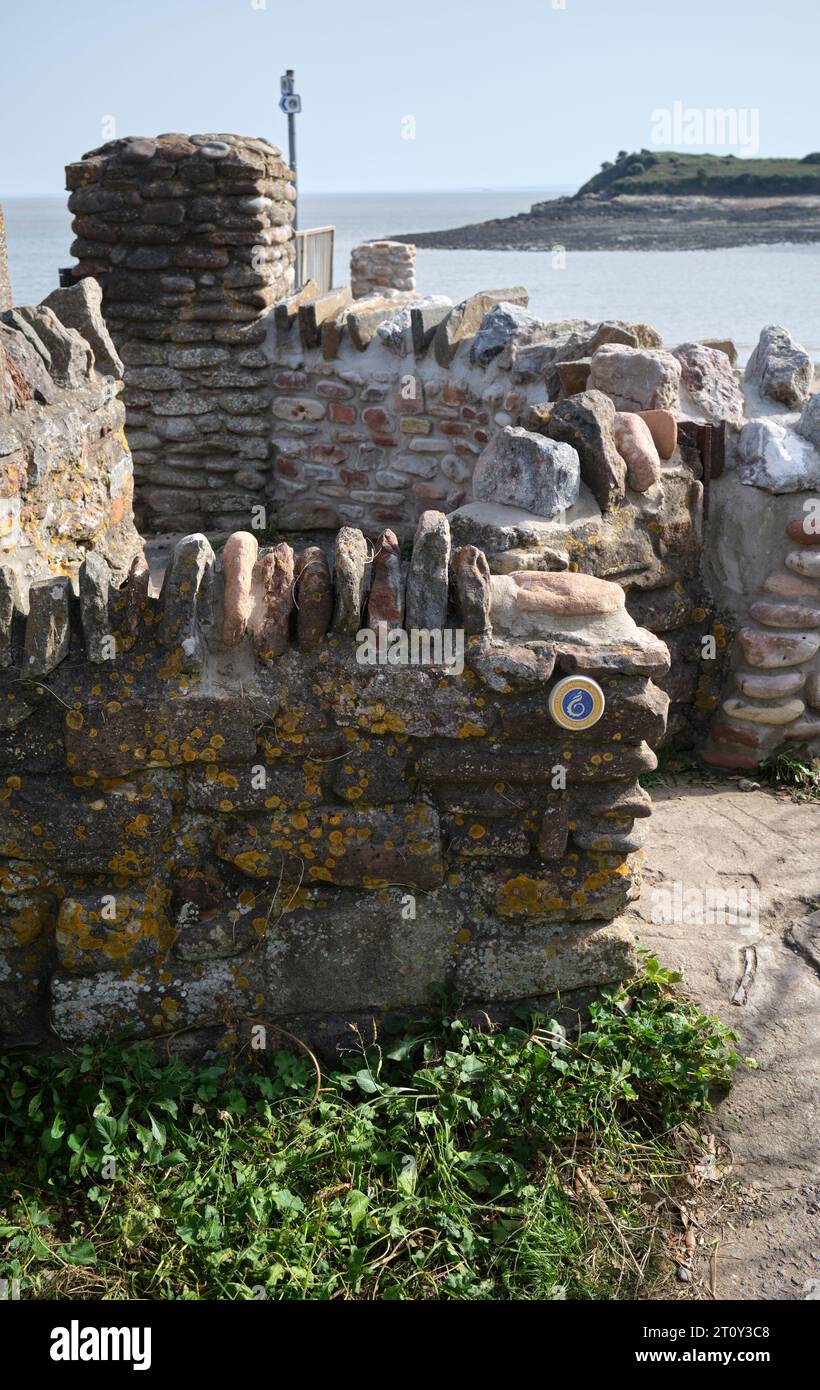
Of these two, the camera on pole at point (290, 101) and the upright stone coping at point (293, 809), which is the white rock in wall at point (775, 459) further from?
the camera on pole at point (290, 101)

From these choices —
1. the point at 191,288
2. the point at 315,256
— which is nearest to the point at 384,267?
the point at 315,256

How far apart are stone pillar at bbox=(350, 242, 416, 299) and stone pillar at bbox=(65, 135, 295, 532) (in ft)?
13.9

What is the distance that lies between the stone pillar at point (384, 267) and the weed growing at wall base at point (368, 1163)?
982cm

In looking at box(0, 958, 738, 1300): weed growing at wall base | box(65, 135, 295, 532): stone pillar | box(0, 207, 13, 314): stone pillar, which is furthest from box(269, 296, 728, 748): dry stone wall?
box(0, 207, 13, 314): stone pillar

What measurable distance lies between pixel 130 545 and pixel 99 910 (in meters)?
2.25

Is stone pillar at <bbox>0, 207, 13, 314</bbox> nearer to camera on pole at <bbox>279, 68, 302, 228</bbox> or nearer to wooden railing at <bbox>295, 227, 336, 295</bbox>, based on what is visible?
wooden railing at <bbox>295, 227, 336, 295</bbox>

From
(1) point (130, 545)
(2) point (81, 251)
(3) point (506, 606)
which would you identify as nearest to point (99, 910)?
(3) point (506, 606)

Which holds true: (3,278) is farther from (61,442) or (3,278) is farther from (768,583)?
(768,583)

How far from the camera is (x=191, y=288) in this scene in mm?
6902

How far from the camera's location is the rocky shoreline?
26.6m

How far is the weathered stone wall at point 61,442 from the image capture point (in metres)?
3.31

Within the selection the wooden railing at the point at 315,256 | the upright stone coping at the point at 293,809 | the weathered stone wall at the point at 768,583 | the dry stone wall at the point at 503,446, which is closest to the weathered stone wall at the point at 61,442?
the upright stone coping at the point at 293,809

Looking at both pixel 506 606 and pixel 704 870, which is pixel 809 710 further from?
pixel 506 606

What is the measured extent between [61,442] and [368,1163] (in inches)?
92.2
